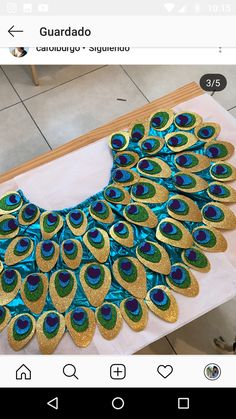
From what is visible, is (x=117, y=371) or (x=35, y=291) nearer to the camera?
(x=117, y=371)

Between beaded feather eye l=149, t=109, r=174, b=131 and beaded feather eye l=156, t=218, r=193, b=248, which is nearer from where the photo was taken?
beaded feather eye l=156, t=218, r=193, b=248

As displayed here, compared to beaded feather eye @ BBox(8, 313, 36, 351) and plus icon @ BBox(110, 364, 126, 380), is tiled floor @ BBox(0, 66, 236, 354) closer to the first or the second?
beaded feather eye @ BBox(8, 313, 36, 351)

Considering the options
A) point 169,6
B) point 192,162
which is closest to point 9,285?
point 192,162

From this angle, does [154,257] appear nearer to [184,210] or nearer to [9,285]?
[184,210]

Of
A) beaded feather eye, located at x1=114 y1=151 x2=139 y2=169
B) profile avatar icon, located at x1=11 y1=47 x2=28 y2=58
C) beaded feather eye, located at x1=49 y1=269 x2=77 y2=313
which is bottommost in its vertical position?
beaded feather eye, located at x1=49 y1=269 x2=77 y2=313

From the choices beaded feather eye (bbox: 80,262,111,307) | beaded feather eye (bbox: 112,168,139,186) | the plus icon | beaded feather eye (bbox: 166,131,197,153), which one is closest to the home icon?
the plus icon

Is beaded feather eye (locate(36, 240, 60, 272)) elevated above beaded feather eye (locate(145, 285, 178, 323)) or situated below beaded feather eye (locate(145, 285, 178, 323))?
above
